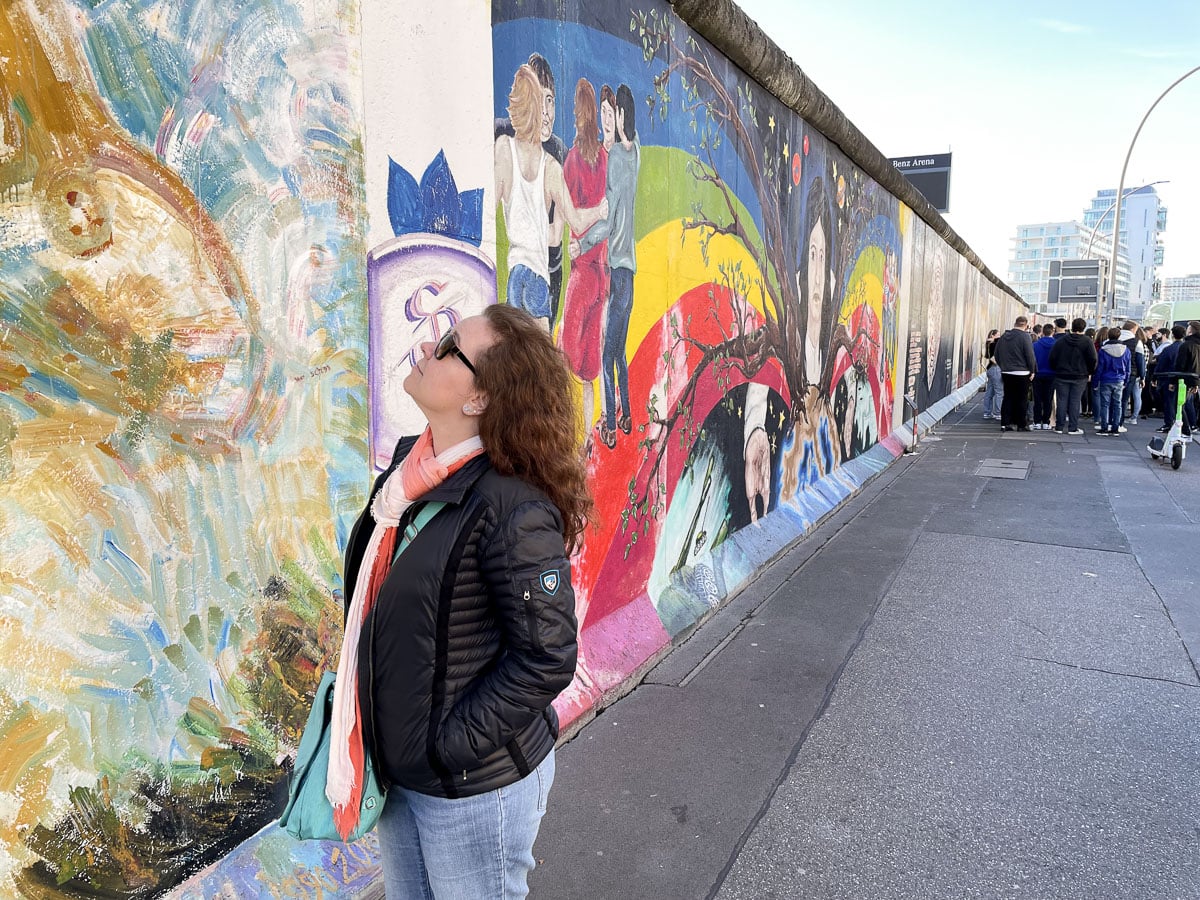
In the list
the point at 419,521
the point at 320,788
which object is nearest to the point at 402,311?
the point at 419,521

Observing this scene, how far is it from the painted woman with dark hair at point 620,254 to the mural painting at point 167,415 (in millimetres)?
1731

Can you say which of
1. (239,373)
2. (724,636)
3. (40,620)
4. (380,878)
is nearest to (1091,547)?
(724,636)

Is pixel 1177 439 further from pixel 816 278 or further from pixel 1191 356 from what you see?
pixel 816 278

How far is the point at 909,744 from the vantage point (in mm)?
3441

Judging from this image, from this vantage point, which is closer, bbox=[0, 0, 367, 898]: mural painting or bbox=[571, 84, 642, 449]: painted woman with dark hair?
bbox=[0, 0, 367, 898]: mural painting

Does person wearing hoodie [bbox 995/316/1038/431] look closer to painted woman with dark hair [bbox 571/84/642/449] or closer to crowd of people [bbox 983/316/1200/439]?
crowd of people [bbox 983/316/1200/439]

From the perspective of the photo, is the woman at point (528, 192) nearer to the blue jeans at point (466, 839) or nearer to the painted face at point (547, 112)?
the painted face at point (547, 112)

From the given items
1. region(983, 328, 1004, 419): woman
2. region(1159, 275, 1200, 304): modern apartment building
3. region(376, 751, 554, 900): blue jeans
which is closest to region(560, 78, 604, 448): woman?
region(376, 751, 554, 900): blue jeans

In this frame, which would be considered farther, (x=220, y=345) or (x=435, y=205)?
(x=435, y=205)

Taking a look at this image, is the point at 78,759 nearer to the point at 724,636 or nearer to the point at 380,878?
the point at 380,878

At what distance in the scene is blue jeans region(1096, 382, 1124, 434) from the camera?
13.9 metres

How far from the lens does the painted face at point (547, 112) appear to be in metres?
3.47

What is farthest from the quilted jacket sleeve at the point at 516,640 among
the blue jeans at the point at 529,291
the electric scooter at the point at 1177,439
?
the electric scooter at the point at 1177,439

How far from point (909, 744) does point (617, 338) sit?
7.42 feet
